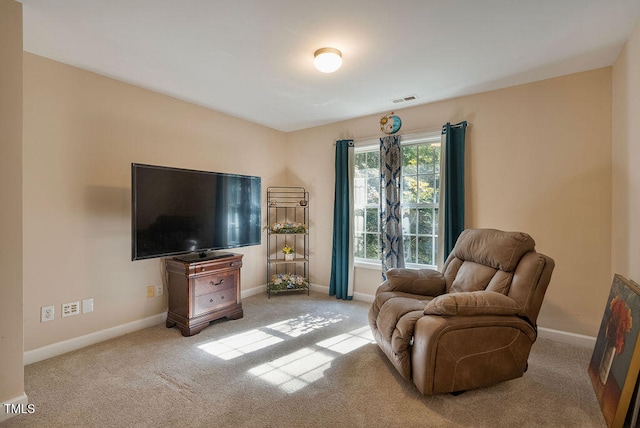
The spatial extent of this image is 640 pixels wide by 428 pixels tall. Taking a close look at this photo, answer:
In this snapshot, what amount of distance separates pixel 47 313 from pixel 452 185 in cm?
393

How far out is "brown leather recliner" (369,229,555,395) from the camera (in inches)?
70.1

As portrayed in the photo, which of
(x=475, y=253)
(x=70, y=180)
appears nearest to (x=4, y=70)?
(x=70, y=180)

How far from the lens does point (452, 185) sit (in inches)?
126

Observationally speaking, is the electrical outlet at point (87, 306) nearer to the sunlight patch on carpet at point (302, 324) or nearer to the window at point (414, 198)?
the sunlight patch on carpet at point (302, 324)


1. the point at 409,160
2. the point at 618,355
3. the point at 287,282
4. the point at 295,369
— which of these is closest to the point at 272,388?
the point at 295,369

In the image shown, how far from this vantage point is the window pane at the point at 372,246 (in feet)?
13.1

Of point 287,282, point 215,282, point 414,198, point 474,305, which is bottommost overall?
point 287,282

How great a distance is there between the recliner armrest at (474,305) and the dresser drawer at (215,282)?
2.16 m

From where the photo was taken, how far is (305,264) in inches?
178

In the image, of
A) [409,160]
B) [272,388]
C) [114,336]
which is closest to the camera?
[272,388]

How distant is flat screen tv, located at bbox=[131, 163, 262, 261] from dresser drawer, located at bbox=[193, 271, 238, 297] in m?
0.27

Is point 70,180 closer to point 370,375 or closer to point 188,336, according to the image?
point 188,336

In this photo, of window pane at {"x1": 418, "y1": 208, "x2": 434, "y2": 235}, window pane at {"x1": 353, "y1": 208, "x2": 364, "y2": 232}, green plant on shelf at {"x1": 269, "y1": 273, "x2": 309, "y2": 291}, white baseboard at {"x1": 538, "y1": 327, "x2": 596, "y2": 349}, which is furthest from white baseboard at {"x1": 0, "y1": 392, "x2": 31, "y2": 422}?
white baseboard at {"x1": 538, "y1": 327, "x2": 596, "y2": 349}

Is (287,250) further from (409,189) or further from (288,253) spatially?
(409,189)
